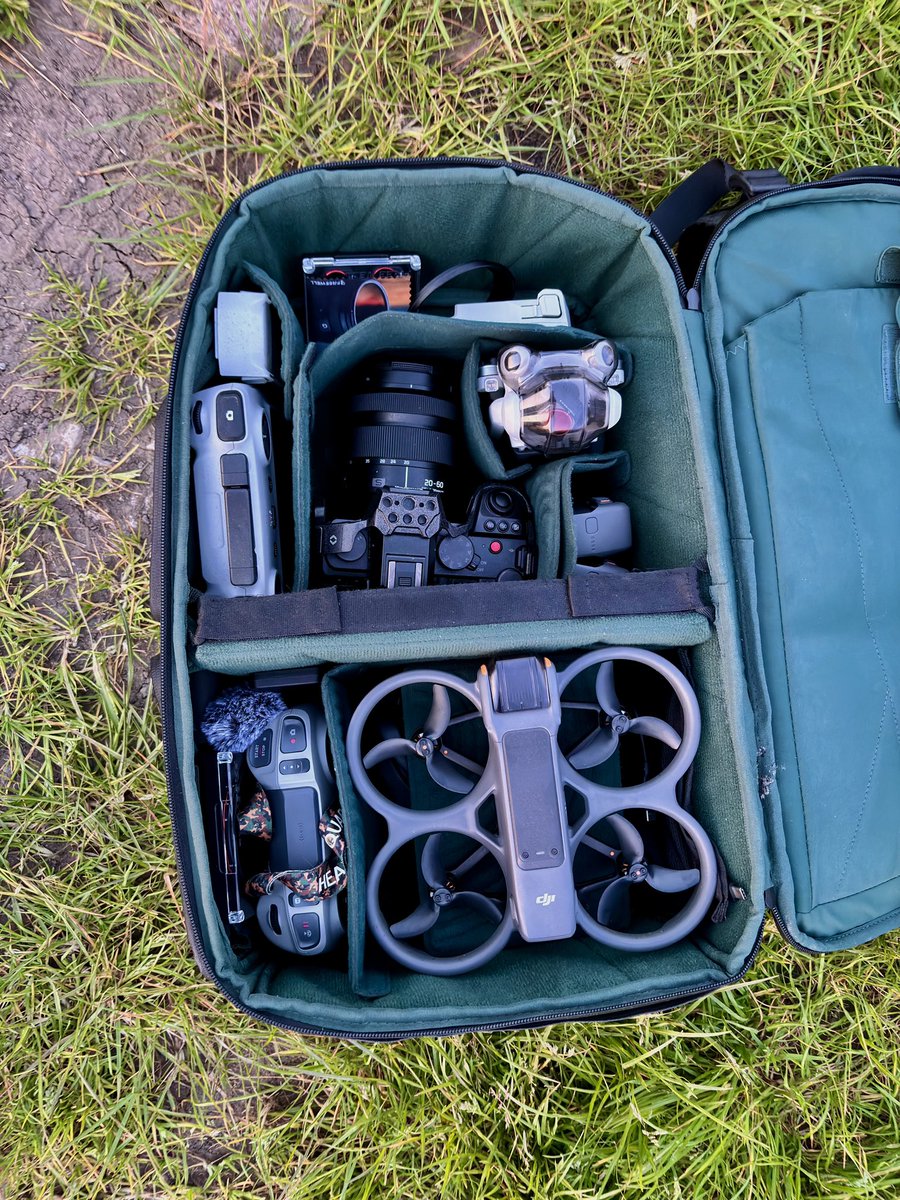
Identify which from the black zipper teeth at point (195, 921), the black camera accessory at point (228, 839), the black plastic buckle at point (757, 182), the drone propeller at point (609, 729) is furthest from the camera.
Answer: the black plastic buckle at point (757, 182)

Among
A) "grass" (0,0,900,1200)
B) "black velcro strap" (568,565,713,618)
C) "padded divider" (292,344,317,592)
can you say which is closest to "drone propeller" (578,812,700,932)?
"black velcro strap" (568,565,713,618)

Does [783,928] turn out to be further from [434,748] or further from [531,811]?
[434,748]

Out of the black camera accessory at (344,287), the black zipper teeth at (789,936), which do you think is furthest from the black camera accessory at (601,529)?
the black zipper teeth at (789,936)

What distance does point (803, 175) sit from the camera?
311 cm

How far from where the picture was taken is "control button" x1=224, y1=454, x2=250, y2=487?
228 centimetres

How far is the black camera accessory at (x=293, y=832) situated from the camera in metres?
2.29

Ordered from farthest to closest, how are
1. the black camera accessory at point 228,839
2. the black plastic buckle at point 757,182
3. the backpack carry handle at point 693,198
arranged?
the backpack carry handle at point 693,198, the black plastic buckle at point 757,182, the black camera accessory at point 228,839

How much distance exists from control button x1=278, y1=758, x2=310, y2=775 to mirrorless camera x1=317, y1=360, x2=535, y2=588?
53cm

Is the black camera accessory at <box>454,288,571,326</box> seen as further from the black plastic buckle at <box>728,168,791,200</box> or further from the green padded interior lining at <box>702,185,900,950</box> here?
the black plastic buckle at <box>728,168,791,200</box>

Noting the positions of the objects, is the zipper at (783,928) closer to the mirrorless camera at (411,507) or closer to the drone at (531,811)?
the drone at (531,811)

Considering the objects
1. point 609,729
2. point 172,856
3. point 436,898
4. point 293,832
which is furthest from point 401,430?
point 172,856

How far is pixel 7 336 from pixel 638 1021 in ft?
10.5

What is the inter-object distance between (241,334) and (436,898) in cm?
162

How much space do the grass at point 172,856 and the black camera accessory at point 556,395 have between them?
41.1 inches
